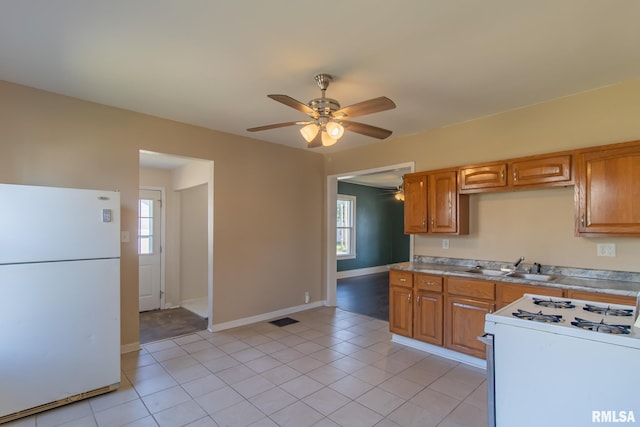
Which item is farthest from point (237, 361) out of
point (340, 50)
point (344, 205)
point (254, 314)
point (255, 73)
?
point (344, 205)

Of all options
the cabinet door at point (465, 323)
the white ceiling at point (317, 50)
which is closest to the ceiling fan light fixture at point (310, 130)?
the white ceiling at point (317, 50)

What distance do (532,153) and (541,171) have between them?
1.16ft

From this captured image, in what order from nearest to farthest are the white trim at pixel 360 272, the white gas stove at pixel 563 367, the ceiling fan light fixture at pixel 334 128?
the white gas stove at pixel 563 367
the ceiling fan light fixture at pixel 334 128
the white trim at pixel 360 272

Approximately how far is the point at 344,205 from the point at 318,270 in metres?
3.33

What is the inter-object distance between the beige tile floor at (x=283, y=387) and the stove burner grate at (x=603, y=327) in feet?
4.04

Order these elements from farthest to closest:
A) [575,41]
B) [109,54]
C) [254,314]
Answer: [254,314] → [109,54] → [575,41]

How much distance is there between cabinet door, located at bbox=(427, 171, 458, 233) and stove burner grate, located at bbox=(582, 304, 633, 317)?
5.88 ft

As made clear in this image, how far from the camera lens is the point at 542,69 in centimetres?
259

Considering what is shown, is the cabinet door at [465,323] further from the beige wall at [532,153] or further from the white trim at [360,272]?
the white trim at [360,272]

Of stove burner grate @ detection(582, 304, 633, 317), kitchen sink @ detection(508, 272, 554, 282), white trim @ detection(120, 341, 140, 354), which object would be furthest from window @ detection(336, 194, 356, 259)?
stove burner grate @ detection(582, 304, 633, 317)

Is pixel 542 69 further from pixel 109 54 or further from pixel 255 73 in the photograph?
pixel 109 54

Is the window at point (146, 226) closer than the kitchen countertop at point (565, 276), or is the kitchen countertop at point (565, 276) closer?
the kitchen countertop at point (565, 276)

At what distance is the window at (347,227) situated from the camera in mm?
8484

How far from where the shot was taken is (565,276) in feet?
10.0
